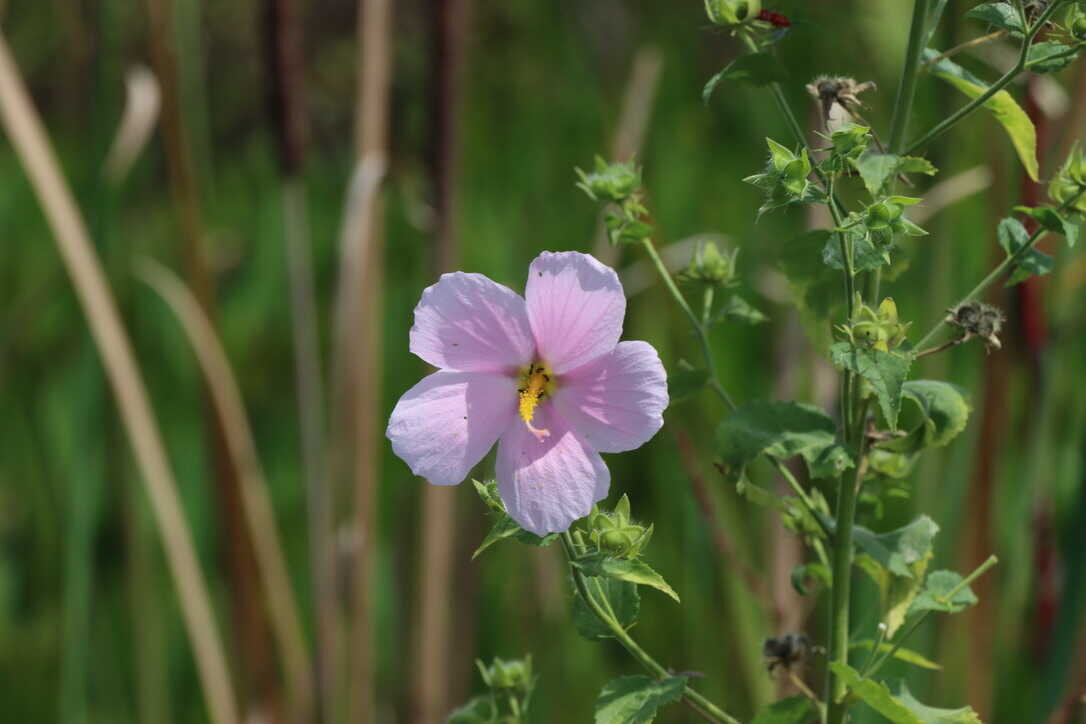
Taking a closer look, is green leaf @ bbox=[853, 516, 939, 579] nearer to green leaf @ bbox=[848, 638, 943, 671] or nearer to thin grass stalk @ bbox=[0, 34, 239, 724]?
green leaf @ bbox=[848, 638, 943, 671]

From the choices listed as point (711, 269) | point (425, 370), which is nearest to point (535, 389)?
point (711, 269)

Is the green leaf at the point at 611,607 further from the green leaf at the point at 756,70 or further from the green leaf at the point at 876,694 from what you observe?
the green leaf at the point at 756,70

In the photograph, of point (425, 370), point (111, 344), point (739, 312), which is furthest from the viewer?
point (425, 370)

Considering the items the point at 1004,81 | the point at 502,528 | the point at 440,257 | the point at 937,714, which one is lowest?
the point at 937,714

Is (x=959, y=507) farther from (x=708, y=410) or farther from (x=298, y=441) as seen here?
(x=298, y=441)

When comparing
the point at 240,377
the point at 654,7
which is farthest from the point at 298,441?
the point at 654,7

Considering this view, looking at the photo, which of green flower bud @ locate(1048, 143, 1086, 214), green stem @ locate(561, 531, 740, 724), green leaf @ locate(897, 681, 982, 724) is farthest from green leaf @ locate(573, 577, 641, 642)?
green flower bud @ locate(1048, 143, 1086, 214)

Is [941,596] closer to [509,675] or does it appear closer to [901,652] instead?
[901,652]
